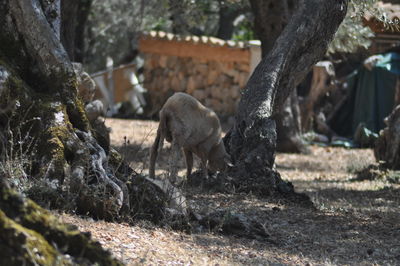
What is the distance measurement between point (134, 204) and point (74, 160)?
0.64 m

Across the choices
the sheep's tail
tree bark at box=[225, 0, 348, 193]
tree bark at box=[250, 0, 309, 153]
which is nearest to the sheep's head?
tree bark at box=[225, 0, 348, 193]

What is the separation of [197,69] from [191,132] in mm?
10057

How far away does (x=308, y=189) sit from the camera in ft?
37.7

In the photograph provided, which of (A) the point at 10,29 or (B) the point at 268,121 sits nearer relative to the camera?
(A) the point at 10,29

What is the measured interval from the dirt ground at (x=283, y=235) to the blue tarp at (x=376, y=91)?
725cm

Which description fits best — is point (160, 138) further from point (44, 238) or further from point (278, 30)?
point (44, 238)

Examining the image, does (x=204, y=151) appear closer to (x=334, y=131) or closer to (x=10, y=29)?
(x=10, y=29)

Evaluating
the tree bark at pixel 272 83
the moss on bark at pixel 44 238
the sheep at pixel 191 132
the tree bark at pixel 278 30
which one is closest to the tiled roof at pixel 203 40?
the tree bark at pixel 278 30

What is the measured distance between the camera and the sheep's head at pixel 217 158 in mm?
9844

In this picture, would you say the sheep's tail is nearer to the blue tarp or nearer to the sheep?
the sheep

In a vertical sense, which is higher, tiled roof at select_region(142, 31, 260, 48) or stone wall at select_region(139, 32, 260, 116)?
tiled roof at select_region(142, 31, 260, 48)

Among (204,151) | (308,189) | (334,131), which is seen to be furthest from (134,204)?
(334,131)

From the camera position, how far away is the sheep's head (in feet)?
32.3

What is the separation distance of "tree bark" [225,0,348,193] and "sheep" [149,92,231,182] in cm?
36
